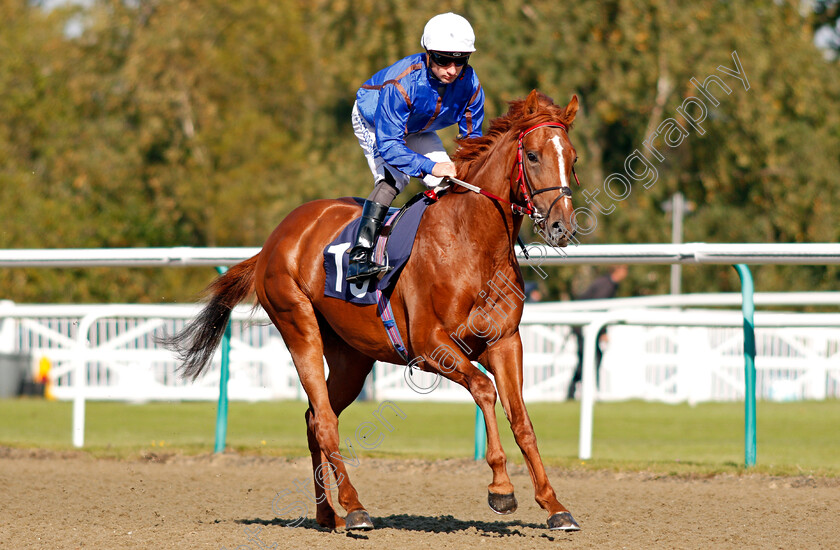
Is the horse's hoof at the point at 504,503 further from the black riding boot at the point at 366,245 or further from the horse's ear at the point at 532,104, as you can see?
the horse's ear at the point at 532,104

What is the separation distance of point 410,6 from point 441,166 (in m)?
18.9

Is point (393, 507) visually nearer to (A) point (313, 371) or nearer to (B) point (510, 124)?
(A) point (313, 371)

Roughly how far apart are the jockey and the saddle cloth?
61 mm

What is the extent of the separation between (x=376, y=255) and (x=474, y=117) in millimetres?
880

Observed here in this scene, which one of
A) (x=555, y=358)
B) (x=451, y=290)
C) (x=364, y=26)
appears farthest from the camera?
(x=364, y=26)

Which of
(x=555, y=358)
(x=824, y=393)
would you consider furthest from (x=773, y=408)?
(x=555, y=358)

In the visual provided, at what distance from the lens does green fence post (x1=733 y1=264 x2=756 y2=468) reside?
22.0 ft

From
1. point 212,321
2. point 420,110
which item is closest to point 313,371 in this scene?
point 212,321

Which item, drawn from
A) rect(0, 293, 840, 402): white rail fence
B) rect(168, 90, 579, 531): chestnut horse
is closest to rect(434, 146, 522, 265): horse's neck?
rect(168, 90, 579, 531): chestnut horse

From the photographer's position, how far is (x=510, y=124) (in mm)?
5125

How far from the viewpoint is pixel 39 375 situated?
508 inches

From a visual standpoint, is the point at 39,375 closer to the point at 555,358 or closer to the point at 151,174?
the point at 555,358

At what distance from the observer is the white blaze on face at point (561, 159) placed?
465 cm

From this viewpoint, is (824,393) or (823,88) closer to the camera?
(824,393)
